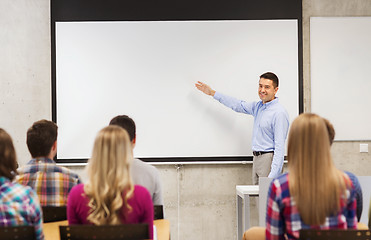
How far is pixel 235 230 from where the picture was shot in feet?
17.1

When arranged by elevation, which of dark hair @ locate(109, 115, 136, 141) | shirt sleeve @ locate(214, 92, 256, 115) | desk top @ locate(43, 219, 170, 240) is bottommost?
A: desk top @ locate(43, 219, 170, 240)

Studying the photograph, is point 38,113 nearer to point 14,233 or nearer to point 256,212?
point 256,212

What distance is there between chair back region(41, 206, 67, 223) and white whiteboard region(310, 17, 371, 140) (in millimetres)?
3391

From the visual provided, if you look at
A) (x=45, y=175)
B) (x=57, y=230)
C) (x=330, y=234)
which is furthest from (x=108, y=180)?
(x=330, y=234)

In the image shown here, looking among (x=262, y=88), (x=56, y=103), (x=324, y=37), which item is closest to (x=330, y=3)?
(x=324, y=37)

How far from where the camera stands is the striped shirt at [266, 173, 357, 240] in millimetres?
1999

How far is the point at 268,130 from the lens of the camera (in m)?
4.74

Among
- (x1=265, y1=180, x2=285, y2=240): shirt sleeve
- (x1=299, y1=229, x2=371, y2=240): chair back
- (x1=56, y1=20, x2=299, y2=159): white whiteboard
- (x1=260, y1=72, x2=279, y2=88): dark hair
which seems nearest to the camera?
(x1=299, y1=229, x2=371, y2=240): chair back

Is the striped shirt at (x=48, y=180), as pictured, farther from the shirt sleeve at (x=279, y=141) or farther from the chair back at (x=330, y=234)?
the shirt sleeve at (x=279, y=141)

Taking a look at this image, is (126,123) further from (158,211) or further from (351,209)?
(351,209)

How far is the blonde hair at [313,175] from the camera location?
195 centimetres

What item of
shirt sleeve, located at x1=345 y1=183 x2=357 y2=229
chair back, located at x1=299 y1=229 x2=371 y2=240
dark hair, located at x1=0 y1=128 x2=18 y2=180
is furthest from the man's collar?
shirt sleeve, located at x1=345 y1=183 x2=357 y2=229

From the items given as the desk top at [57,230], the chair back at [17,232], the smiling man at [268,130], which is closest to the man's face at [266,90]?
the smiling man at [268,130]

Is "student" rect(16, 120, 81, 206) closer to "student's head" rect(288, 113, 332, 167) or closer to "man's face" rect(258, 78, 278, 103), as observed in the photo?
"student's head" rect(288, 113, 332, 167)
